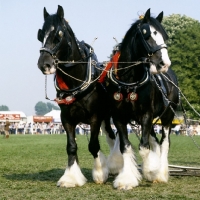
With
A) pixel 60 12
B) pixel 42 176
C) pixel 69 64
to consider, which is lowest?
pixel 42 176

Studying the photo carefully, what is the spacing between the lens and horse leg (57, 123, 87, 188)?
9477mm

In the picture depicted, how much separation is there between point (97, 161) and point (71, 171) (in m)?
0.76

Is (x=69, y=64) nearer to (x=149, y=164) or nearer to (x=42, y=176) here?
(x=149, y=164)

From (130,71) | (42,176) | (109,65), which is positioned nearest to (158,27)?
(130,71)

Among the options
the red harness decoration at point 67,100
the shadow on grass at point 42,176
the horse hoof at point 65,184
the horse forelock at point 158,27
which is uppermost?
the horse forelock at point 158,27

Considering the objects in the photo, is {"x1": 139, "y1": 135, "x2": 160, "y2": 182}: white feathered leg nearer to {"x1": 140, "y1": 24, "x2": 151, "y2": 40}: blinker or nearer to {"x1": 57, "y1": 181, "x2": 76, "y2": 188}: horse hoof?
{"x1": 57, "y1": 181, "x2": 76, "y2": 188}: horse hoof

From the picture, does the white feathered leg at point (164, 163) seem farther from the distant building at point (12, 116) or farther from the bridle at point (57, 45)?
the distant building at point (12, 116)

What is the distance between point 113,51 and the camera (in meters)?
10.7

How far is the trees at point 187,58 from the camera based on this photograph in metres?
68.2

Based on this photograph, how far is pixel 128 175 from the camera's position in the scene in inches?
359

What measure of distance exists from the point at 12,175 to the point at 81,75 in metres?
3.36

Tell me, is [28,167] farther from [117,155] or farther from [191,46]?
[191,46]

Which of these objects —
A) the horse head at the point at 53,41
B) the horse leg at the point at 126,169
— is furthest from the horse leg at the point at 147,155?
the horse head at the point at 53,41

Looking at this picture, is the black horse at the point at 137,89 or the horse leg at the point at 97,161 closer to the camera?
the black horse at the point at 137,89
